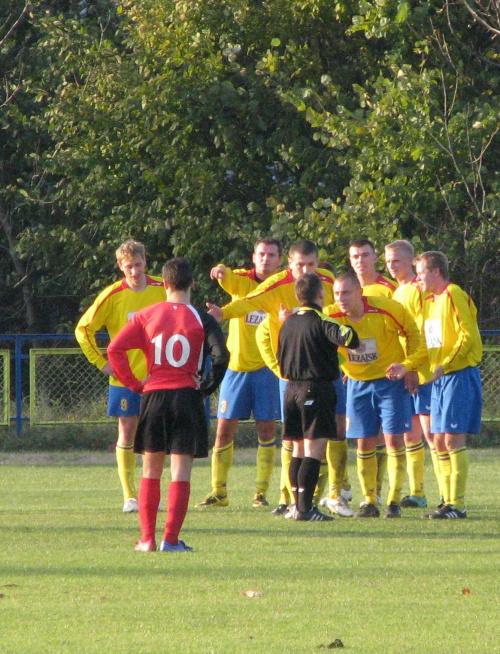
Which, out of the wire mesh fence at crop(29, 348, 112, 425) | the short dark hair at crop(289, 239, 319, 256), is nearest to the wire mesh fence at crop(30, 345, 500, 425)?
the wire mesh fence at crop(29, 348, 112, 425)

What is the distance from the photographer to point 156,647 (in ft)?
17.0

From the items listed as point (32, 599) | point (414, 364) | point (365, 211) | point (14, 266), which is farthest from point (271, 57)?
point (32, 599)


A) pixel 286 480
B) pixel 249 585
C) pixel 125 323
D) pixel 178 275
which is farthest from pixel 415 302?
pixel 249 585

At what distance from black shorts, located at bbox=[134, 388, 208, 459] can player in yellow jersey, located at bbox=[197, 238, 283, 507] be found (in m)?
2.56

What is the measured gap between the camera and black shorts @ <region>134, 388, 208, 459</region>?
7676mm

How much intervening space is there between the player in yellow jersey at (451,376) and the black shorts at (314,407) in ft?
2.90

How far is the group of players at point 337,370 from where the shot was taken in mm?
9133

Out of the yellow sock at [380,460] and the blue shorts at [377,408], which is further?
the yellow sock at [380,460]

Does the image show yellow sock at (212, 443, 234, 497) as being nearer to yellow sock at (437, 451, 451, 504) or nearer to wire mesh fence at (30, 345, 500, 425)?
yellow sock at (437, 451, 451, 504)

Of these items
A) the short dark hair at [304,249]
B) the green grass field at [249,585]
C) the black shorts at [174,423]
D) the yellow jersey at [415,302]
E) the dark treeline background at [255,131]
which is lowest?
the green grass field at [249,585]

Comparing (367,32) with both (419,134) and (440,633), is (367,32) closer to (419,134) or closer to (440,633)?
(419,134)

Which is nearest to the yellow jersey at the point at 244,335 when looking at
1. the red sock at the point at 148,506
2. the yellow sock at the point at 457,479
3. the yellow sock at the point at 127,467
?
the yellow sock at the point at 127,467

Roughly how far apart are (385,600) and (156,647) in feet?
4.71

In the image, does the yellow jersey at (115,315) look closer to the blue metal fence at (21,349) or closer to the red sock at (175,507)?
the red sock at (175,507)
